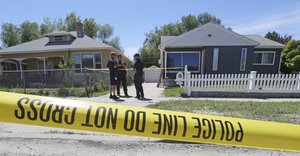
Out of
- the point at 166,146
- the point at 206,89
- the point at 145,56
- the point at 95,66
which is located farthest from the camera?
the point at 145,56

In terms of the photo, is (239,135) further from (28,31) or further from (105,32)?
(105,32)

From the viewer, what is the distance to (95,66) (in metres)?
20.0

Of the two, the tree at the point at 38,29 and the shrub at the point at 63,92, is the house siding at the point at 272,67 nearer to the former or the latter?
the shrub at the point at 63,92

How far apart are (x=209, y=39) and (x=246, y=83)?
8.29 m

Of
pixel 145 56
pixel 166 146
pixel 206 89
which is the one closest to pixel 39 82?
pixel 206 89

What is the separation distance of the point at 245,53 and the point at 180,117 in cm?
1780

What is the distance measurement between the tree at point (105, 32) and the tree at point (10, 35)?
2098 centimetres

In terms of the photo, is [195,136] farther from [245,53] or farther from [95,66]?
[95,66]

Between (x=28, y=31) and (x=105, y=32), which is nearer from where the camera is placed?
(x=28, y=31)

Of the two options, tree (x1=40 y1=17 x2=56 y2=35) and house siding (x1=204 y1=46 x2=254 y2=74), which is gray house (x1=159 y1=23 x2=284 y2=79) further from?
tree (x1=40 y1=17 x2=56 y2=35)

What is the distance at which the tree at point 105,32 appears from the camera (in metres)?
61.8

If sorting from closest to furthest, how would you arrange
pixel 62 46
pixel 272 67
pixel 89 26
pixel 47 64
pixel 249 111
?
1. pixel 249 111
2. pixel 62 46
3. pixel 272 67
4. pixel 47 64
5. pixel 89 26

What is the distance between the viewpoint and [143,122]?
1.54 metres

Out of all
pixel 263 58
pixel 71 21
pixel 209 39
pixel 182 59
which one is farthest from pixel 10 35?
pixel 263 58
